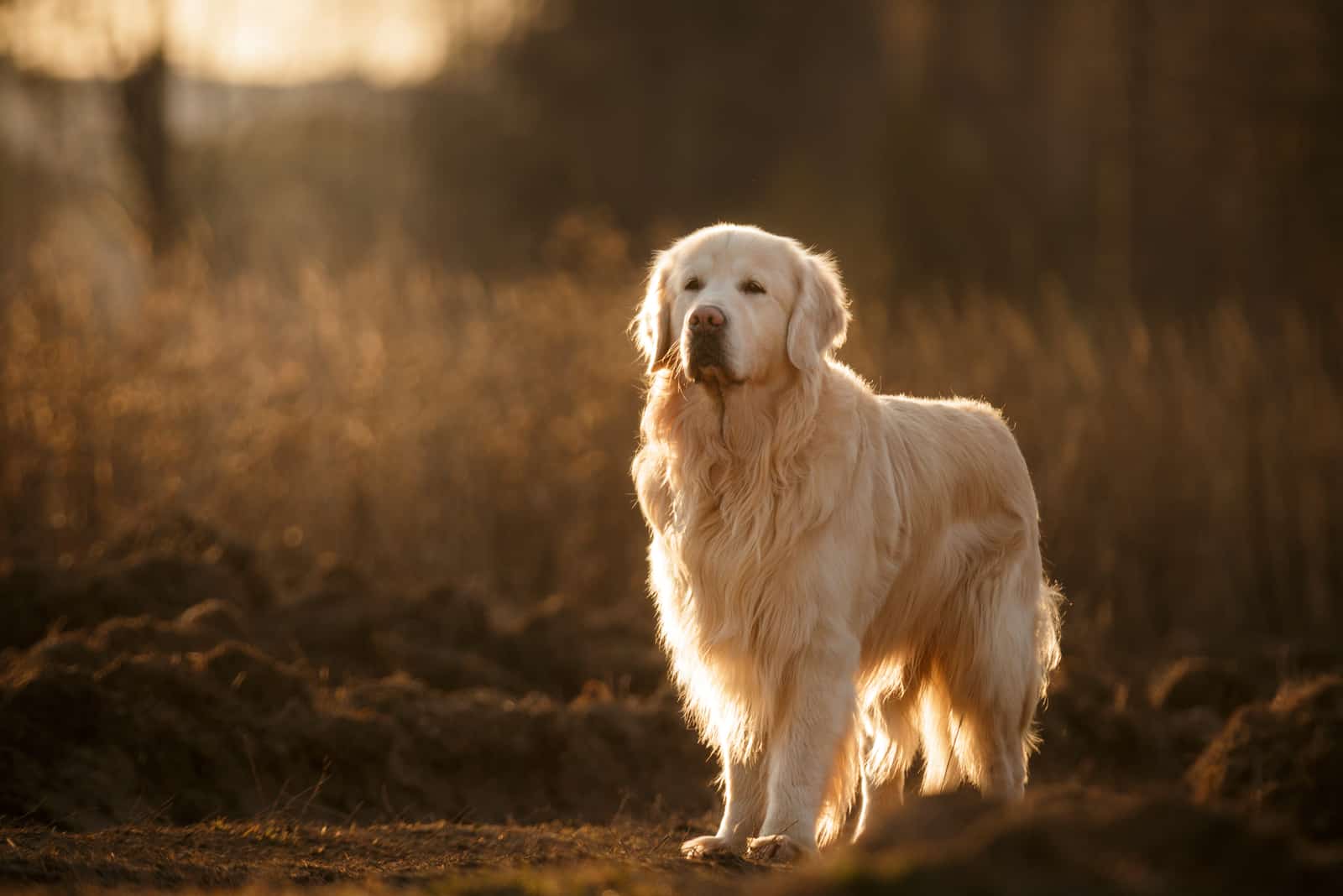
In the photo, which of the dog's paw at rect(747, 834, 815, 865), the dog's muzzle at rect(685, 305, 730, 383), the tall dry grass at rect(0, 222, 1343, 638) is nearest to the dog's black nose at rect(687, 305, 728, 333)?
the dog's muzzle at rect(685, 305, 730, 383)

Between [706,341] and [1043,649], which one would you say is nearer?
[706,341]

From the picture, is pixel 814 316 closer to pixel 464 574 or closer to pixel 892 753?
A: pixel 892 753

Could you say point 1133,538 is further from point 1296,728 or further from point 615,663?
point 1296,728

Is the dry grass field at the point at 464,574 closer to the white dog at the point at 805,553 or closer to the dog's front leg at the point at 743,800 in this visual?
the dog's front leg at the point at 743,800

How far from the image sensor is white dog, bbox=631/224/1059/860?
418 cm

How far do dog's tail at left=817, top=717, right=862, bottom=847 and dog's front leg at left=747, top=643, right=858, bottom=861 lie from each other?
0.02 meters

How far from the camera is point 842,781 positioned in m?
4.25

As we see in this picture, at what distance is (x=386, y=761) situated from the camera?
5.35 metres

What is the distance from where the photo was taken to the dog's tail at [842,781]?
4.20 m

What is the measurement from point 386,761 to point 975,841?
3.15 metres

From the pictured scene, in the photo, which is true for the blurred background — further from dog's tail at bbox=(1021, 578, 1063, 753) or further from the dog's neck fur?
the dog's neck fur

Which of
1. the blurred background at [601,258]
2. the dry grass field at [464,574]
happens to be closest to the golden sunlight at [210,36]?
the blurred background at [601,258]

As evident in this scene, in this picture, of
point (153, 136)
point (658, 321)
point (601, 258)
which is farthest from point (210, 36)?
point (658, 321)

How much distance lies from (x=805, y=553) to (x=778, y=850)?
0.81m
